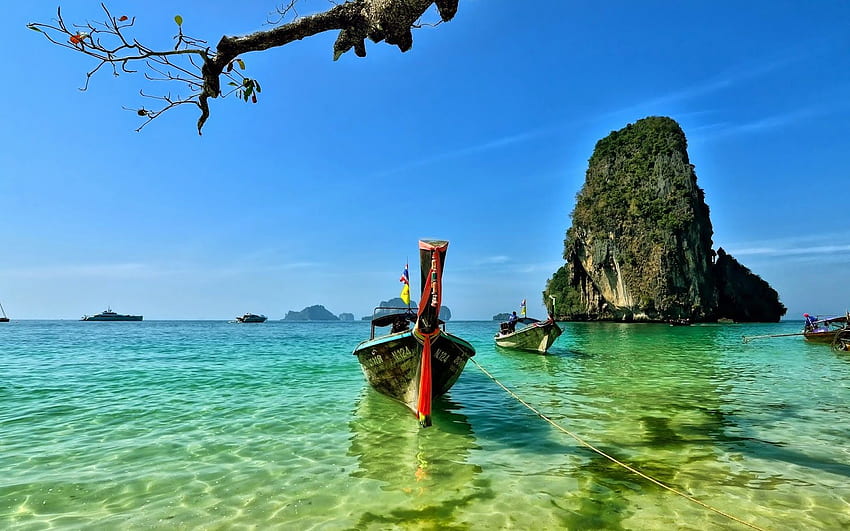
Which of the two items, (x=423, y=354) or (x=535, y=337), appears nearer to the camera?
(x=423, y=354)

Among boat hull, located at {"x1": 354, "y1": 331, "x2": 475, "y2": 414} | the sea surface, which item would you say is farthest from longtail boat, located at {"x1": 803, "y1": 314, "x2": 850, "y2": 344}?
boat hull, located at {"x1": 354, "y1": 331, "x2": 475, "y2": 414}

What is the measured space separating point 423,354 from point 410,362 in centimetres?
67

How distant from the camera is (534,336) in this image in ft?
78.6

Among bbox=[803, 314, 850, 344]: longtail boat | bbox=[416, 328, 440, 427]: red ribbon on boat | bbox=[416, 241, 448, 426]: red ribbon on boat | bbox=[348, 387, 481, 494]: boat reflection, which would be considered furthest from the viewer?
bbox=[803, 314, 850, 344]: longtail boat

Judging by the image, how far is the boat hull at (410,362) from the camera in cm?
873

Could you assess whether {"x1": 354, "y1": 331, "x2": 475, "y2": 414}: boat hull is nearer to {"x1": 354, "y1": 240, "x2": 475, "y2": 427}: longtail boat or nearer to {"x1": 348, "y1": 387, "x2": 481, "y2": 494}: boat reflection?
{"x1": 354, "y1": 240, "x2": 475, "y2": 427}: longtail boat

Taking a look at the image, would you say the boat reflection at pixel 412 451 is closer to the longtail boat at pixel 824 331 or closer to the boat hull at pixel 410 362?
the boat hull at pixel 410 362

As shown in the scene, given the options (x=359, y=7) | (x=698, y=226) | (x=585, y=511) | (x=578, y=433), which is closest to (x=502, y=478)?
(x=585, y=511)

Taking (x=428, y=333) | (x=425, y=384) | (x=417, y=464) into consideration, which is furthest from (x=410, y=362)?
(x=417, y=464)

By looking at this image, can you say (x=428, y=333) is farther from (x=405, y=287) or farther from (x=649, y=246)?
(x=649, y=246)

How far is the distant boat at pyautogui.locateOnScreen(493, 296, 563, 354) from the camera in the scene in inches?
914

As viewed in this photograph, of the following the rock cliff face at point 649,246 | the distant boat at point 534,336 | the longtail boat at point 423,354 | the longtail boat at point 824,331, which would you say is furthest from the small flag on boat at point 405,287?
the rock cliff face at point 649,246

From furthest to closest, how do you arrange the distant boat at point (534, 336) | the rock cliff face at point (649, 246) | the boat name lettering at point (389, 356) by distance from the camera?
the rock cliff face at point (649, 246)
the distant boat at point (534, 336)
the boat name lettering at point (389, 356)

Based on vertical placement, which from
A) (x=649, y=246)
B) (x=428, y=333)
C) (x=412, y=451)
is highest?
(x=649, y=246)
